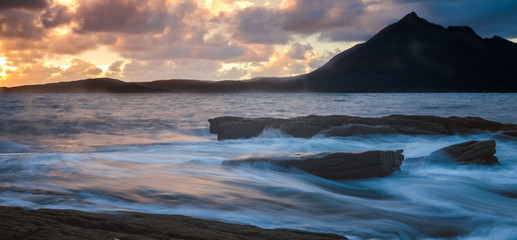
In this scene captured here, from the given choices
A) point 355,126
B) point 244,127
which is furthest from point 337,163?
point 244,127

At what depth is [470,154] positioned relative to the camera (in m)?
11.1

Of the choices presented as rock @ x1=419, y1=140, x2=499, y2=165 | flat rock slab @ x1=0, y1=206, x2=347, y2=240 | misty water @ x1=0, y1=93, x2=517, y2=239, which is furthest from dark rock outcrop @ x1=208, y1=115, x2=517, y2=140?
flat rock slab @ x1=0, y1=206, x2=347, y2=240

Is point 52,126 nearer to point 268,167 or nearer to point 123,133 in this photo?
point 123,133

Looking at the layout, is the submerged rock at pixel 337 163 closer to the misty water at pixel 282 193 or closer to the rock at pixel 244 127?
the misty water at pixel 282 193

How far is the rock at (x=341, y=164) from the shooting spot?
362 inches

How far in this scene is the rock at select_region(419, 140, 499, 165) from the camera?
11016mm

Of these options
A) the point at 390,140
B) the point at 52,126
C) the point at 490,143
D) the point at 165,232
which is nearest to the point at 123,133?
the point at 52,126

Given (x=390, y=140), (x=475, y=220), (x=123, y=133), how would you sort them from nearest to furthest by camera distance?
(x=475, y=220)
(x=390, y=140)
(x=123, y=133)

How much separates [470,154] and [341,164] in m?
4.33

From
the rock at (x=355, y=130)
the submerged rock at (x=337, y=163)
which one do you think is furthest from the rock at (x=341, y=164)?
the rock at (x=355, y=130)

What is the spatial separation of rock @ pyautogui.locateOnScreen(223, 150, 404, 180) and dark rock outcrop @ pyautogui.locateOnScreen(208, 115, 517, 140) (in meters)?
5.92

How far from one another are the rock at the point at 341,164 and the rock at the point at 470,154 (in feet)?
8.03

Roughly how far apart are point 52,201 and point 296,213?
3694mm

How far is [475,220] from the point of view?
22.5 feet
